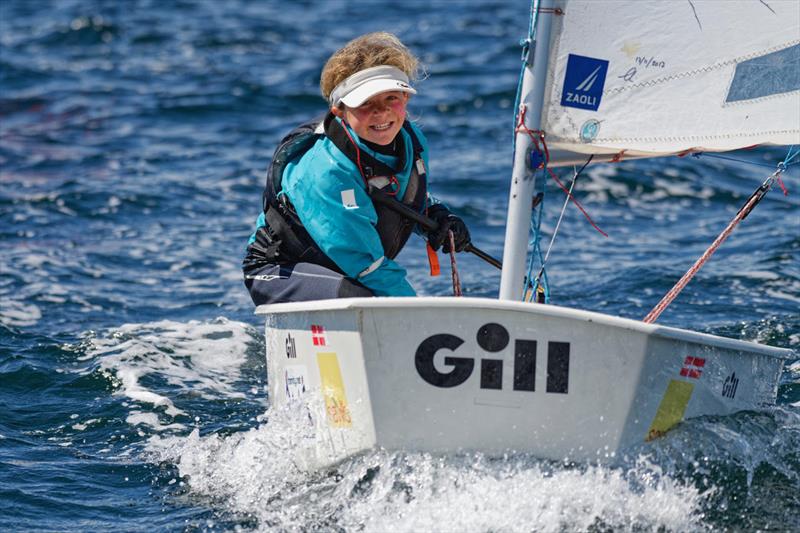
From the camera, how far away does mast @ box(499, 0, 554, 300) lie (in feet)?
12.6

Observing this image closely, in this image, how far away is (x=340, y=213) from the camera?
13.3 feet

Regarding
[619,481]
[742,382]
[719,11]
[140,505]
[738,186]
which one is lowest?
[140,505]

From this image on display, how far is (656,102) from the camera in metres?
4.02

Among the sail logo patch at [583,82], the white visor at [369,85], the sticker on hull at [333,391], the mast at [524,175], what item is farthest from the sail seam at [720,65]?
the sticker on hull at [333,391]

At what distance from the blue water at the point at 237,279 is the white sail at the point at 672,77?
103cm

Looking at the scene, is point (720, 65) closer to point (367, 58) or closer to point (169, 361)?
point (367, 58)

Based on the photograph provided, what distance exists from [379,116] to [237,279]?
351 centimetres

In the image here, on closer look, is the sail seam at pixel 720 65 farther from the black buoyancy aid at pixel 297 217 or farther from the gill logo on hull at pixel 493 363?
the gill logo on hull at pixel 493 363

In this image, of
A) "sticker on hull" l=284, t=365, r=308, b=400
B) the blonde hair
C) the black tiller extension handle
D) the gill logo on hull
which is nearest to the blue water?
"sticker on hull" l=284, t=365, r=308, b=400

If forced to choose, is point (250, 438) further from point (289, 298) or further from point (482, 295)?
point (482, 295)

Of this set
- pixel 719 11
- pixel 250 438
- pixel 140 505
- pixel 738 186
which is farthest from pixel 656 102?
pixel 738 186

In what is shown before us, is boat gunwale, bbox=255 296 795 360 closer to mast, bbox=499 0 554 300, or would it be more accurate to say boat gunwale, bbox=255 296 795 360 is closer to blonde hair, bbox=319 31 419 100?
mast, bbox=499 0 554 300

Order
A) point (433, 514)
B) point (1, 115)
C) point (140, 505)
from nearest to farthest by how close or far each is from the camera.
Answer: point (433, 514), point (140, 505), point (1, 115)

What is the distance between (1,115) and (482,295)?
22.1 ft
